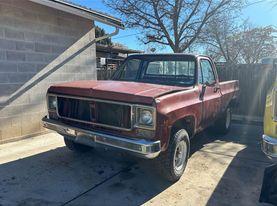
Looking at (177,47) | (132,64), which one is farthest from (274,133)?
(177,47)

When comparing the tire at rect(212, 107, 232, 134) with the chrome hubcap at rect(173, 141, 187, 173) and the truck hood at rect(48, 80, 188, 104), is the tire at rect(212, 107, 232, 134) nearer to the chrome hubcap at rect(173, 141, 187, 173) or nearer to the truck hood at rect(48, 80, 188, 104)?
the chrome hubcap at rect(173, 141, 187, 173)

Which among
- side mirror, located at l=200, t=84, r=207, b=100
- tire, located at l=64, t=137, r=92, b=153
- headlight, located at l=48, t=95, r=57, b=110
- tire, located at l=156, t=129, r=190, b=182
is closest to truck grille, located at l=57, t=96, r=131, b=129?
headlight, located at l=48, t=95, r=57, b=110

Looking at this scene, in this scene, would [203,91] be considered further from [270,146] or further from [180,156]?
[270,146]

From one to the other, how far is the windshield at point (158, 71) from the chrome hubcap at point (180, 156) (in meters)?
1.16

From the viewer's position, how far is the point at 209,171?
461cm

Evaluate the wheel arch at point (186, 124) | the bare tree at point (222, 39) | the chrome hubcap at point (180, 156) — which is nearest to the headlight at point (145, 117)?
the wheel arch at point (186, 124)

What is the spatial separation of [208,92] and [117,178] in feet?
7.90

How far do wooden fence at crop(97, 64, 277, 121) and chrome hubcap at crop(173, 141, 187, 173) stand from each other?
5.50m

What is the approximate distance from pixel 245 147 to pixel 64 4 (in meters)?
5.40

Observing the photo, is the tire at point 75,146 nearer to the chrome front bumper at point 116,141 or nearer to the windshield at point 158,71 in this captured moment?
the chrome front bumper at point 116,141

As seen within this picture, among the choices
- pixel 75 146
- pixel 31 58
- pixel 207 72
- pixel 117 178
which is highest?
pixel 31 58

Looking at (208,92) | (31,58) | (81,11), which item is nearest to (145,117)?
(208,92)

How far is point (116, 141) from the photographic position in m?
3.55

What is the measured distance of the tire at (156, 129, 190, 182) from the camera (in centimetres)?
391
